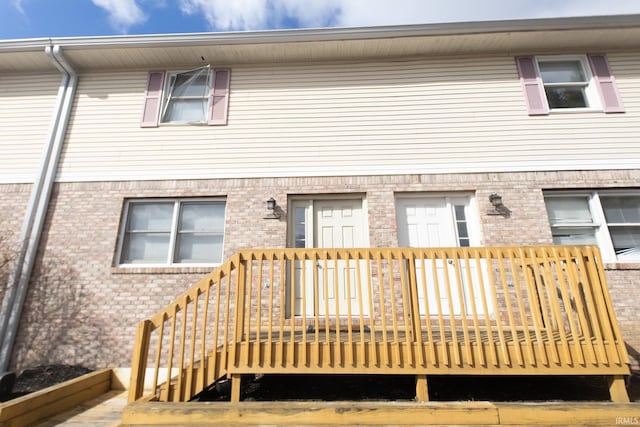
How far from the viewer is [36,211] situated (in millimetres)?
5465

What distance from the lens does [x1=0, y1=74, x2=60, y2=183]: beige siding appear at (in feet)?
19.1

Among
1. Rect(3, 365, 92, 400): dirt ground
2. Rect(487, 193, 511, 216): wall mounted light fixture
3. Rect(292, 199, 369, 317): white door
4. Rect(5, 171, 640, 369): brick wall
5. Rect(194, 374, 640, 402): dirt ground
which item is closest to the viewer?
Rect(194, 374, 640, 402): dirt ground

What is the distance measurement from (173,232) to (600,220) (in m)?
7.09

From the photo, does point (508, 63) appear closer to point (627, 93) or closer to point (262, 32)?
point (627, 93)

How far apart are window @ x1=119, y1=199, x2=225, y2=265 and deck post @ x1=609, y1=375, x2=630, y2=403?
512cm

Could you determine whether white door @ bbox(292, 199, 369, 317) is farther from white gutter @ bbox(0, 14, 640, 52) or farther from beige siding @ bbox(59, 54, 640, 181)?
white gutter @ bbox(0, 14, 640, 52)

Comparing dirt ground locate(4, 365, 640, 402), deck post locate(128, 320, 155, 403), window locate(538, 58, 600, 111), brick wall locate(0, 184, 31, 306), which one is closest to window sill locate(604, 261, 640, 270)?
dirt ground locate(4, 365, 640, 402)

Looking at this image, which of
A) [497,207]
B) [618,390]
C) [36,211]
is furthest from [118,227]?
[618,390]

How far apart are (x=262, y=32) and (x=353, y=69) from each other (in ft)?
6.08

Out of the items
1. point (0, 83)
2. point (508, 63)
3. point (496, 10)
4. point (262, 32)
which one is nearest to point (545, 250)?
point (508, 63)

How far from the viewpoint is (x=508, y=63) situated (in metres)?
6.10

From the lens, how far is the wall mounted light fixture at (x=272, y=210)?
208 inches

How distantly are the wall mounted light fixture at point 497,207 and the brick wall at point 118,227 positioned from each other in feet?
0.22

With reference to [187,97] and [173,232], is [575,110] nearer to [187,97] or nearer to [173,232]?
[187,97]
